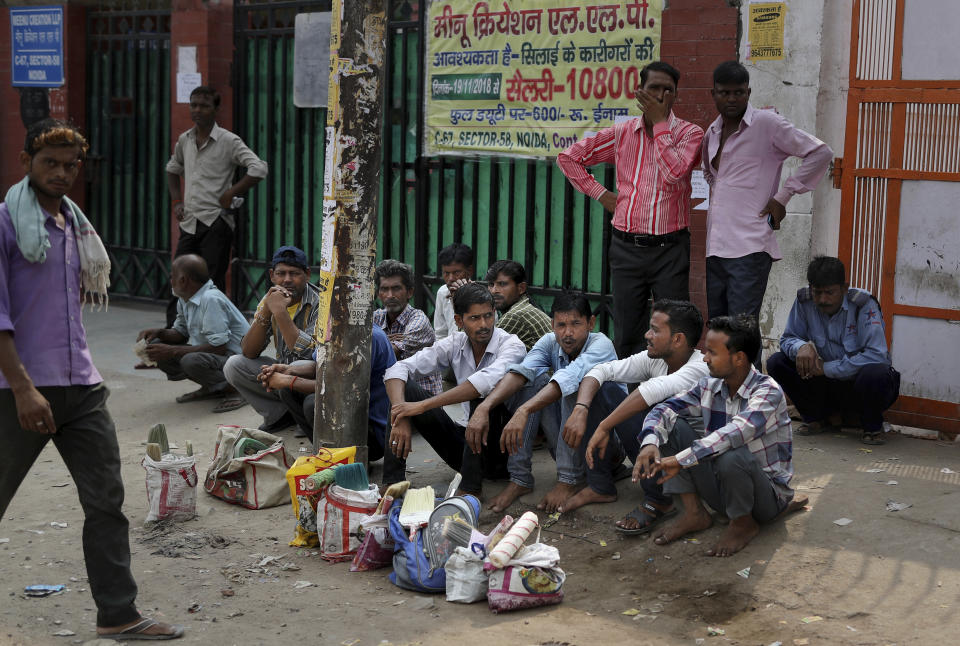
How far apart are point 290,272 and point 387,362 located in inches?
38.7

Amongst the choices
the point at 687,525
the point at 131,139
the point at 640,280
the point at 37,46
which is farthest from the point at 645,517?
the point at 37,46

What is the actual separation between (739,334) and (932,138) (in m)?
2.45

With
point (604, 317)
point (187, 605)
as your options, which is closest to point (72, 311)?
point (187, 605)

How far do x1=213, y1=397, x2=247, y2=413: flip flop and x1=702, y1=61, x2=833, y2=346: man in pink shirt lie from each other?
3432 mm

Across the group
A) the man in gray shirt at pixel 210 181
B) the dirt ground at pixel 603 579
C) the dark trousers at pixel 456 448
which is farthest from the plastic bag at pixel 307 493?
the man in gray shirt at pixel 210 181

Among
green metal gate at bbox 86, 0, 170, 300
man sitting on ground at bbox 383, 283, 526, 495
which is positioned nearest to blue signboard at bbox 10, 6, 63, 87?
green metal gate at bbox 86, 0, 170, 300

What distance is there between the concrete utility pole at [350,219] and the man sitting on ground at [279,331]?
986 mm

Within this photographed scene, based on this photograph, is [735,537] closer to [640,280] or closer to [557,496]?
[557,496]

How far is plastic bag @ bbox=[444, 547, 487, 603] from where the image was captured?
193 inches

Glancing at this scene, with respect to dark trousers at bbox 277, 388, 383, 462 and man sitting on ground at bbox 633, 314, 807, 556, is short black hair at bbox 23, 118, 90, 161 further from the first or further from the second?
man sitting on ground at bbox 633, 314, 807, 556

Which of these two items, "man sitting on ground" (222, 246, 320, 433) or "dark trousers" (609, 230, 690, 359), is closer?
"dark trousers" (609, 230, 690, 359)

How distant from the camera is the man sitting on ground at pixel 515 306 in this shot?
6.83 m

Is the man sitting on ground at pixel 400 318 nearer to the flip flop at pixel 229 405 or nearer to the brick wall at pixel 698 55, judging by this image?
the flip flop at pixel 229 405

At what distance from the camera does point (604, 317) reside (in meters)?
8.30
